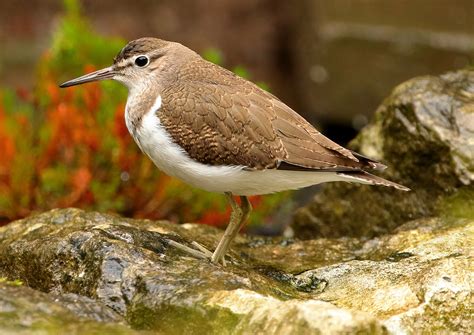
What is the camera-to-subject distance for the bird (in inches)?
214

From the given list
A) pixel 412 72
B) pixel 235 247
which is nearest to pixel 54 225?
pixel 235 247

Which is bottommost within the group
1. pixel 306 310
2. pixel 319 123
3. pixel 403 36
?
pixel 319 123

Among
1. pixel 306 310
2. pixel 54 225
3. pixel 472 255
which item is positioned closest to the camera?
pixel 306 310

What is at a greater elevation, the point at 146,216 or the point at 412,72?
the point at 412,72

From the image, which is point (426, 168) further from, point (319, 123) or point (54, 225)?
point (319, 123)

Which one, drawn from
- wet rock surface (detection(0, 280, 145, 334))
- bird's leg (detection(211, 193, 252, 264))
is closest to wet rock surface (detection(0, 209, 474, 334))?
wet rock surface (detection(0, 280, 145, 334))

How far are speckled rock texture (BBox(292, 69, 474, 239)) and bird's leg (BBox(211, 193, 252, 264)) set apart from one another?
1198mm

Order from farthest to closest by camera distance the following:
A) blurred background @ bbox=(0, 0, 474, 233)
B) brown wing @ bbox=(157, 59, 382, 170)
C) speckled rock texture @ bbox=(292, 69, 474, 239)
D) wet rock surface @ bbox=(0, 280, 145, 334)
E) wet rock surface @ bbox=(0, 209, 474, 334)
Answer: blurred background @ bbox=(0, 0, 474, 233)
speckled rock texture @ bbox=(292, 69, 474, 239)
brown wing @ bbox=(157, 59, 382, 170)
wet rock surface @ bbox=(0, 209, 474, 334)
wet rock surface @ bbox=(0, 280, 145, 334)

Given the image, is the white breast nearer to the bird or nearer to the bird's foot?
the bird

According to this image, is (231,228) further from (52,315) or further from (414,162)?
(52,315)

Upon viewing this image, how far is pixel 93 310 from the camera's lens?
435 cm

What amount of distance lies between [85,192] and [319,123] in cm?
604

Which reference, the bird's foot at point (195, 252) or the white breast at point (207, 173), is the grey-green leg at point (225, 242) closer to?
the bird's foot at point (195, 252)

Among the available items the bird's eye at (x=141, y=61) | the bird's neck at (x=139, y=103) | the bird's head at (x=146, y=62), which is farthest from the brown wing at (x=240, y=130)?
the bird's eye at (x=141, y=61)
